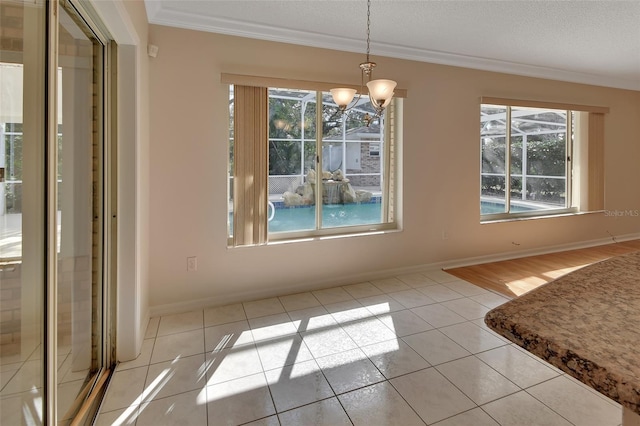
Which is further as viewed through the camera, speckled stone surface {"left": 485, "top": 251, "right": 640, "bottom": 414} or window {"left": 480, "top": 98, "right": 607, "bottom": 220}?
window {"left": 480, "top": 98, "right": 607, "bottom": 220}

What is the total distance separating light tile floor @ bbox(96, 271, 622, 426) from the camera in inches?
68.6

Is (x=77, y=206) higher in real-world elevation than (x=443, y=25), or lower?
lower

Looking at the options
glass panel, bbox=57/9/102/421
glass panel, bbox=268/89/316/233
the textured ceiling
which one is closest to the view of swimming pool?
glass panel, bbox=268/89/316/233

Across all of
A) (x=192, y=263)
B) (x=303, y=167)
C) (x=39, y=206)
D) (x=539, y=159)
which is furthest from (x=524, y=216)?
(x=39, y=206)

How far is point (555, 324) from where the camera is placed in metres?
0.67

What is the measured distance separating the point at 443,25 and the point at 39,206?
329 cm

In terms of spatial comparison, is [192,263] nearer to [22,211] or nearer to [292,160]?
[292,160]

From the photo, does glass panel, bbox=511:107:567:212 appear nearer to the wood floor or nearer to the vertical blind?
the wood floor

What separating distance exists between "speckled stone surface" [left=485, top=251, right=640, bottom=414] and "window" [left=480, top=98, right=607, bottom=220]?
149 inches

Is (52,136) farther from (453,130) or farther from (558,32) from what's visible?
(558,32)

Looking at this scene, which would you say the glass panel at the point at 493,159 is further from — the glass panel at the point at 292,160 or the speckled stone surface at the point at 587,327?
the speckled stone surface at the point at 587,327

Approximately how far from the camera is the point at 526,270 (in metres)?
4.05

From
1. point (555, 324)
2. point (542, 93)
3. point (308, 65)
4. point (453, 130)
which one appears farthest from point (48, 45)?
point (542, 93)

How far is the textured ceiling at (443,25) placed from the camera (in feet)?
8.87
